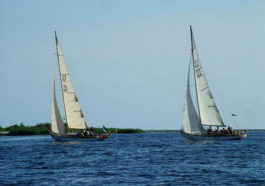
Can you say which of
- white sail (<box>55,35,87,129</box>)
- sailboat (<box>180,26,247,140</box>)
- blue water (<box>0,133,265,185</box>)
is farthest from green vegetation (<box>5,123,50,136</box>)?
blue water (<box>0,133,265,185</box>)

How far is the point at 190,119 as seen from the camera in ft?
275

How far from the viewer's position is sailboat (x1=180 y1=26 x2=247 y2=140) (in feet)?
275

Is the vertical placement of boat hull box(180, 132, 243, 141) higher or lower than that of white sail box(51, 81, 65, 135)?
lower

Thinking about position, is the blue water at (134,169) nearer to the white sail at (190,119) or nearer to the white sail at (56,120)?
the white sail at (190,119)

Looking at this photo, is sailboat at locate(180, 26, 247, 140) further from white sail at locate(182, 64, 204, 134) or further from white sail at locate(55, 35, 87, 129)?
white sail at locate(55, 35, 87, 129)

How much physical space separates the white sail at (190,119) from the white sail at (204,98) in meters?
1.61

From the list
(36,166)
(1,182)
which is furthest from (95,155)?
(1,182)

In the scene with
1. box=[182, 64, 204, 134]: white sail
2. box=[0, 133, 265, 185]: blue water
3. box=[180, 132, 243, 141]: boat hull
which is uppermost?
box=[182, 64, 204, 134]: white sail

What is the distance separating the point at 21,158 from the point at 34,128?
8190cm

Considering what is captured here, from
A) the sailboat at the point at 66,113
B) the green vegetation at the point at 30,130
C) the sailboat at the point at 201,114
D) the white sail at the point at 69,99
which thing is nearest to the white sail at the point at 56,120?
the sailboat at the point at 66,113

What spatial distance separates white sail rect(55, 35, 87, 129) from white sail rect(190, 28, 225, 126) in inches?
724

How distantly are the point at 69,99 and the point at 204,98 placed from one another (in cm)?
1989

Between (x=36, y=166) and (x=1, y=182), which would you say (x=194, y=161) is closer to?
(x=36, y=166)

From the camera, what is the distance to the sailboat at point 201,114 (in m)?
83.9
